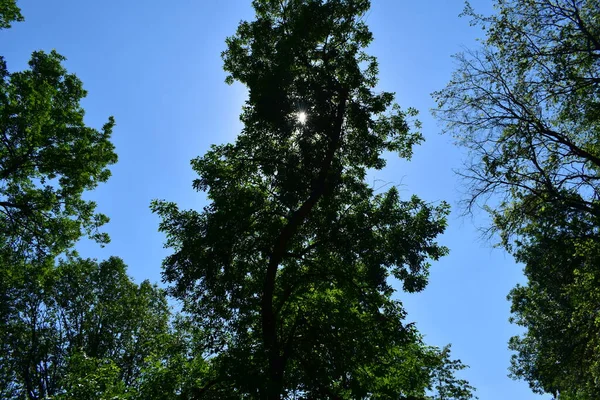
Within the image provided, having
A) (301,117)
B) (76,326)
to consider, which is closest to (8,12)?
(301,117)

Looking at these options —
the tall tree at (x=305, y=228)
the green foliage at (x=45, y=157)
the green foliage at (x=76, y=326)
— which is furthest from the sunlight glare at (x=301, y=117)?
the green foliage at (x=76, y=326)

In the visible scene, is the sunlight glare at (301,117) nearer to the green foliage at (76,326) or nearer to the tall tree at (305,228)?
the tall tree at (305,228)

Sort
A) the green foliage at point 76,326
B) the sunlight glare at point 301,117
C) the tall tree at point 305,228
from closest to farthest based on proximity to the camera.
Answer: the tall tree at point 305,228
the sunlight glare at point 301,117
the green foliage at point 76,326

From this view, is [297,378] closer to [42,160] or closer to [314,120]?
[314,120]

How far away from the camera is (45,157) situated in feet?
→ 61.5

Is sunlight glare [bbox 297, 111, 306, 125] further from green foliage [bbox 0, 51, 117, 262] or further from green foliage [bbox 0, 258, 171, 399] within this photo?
green foliage [bbox 0, 258, 171, 399]

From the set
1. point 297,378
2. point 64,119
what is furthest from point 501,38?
point 64,119

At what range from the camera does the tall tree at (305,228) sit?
1295 centimetres

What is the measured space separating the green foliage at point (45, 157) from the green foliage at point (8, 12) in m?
1.77

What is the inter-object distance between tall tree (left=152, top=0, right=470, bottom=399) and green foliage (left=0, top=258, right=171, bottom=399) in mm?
15168

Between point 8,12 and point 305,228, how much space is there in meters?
16.5

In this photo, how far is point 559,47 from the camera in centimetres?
1161

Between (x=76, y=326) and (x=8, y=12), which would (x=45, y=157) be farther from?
(x=76, y=326)

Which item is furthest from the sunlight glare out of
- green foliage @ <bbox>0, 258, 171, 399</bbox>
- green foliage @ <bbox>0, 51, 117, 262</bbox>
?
green foliage @ <bbox>0, 258, 171, 399</bbox>
